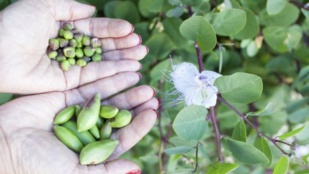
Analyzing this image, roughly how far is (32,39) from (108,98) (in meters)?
0.29

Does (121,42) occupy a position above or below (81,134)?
above

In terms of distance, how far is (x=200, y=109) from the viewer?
1.16 meters

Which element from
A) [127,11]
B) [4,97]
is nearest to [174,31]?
[127,11]

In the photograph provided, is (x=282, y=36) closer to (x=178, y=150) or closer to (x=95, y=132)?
(x=178, y=150)

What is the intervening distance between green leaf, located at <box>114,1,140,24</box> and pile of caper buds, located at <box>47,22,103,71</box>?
18cm

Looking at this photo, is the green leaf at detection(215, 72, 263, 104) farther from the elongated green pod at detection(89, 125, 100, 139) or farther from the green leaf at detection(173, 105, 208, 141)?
the elongated green pod at detection(89, 125, 100, 139)

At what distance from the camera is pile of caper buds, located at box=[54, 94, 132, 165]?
1.21m

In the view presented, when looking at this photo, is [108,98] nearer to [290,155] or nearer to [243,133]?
[243,133]

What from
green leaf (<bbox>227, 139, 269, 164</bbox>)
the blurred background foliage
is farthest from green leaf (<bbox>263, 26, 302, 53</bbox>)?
green leaf (<bbox>227, 139, 269, 164</bbox>)

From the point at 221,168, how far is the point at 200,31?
0.38m

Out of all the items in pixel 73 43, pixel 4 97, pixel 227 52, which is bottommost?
pixel 227 52

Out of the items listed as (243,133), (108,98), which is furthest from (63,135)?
(243,133)

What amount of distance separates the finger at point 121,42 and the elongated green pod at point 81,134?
0.28 meters

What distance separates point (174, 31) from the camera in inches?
59.1
